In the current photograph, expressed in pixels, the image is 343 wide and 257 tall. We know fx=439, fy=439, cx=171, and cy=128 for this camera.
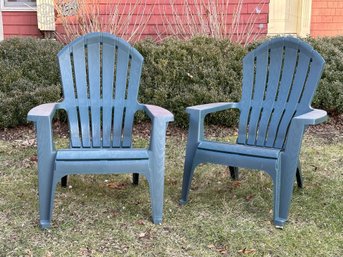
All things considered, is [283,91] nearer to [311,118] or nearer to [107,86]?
[311,118]

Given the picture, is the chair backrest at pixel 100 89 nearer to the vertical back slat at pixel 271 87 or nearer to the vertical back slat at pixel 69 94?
the vertical back slat at pixel 69 94

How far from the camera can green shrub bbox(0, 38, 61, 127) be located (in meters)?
4.62

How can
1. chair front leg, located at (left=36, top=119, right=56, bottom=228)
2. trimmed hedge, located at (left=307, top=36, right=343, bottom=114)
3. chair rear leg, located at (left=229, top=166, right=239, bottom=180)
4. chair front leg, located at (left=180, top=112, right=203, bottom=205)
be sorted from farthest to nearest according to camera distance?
trimmed hedge, located at (left=307, top=36, right=343, bottom=114) < chair rear leg, located at (left=229, top=166, right=239, bottom=180) < chair front leg, located at (left=180, top=112, right=203, bottom=205) < chair front leg, located at (left=36, top=119, right=56, bottom=228)

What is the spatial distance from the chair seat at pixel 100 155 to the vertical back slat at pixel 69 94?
0.50 metres

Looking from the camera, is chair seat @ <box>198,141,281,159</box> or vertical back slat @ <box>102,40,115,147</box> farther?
vertical back slat @ <box>102,40,115,147</box>

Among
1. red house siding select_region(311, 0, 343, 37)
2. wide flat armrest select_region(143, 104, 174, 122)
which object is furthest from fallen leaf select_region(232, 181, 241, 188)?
red house siding select_region(311, 0, 343, 37)

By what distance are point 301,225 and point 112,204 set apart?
4.19ft

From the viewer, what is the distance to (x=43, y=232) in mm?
2660

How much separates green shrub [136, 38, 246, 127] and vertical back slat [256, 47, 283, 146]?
140cm

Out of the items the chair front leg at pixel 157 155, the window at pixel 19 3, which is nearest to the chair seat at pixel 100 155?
the chair front leg at pixel 157 155

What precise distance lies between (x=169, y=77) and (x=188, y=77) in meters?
0.21

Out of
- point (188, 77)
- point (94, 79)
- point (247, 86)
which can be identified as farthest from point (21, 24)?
point (247, 86)

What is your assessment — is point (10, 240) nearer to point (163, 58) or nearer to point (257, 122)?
point (257, 122)

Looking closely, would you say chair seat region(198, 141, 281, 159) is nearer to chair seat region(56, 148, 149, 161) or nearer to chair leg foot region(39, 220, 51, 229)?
chair seat region(56, 148, 149, 161)
